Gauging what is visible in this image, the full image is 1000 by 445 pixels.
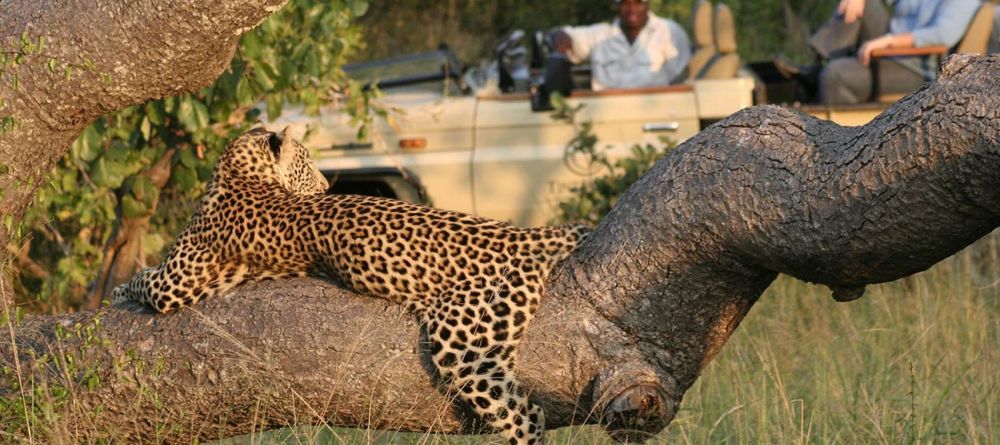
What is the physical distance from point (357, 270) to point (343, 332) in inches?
8.8

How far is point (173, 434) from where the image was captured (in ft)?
16.3

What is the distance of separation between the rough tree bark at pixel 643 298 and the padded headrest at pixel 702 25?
600 cm

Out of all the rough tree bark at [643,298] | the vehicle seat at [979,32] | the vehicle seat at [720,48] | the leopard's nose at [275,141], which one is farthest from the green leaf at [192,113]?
the vehicle seat at [979,32]

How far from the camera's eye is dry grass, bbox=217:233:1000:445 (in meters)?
5.56

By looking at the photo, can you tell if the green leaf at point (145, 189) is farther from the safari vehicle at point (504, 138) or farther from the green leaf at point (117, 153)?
the safari vehicle at point (504, 138)

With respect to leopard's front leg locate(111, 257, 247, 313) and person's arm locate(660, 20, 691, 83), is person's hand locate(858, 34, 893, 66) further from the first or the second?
leopard's front leg locate(111, 257, 247, 313)

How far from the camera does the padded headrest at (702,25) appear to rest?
1039 centimetres

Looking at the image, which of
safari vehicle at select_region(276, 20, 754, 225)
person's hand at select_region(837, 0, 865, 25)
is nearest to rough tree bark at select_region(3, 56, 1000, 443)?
safari vehicle at select_region(276, 20, 754, 225)

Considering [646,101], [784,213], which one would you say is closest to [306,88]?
[646,101]

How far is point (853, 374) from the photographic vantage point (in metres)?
6.87

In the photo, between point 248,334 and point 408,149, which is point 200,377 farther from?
point 408,149

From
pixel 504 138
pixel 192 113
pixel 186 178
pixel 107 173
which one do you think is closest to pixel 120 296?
pixel 192 113

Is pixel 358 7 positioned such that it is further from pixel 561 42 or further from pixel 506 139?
pixel 561 42

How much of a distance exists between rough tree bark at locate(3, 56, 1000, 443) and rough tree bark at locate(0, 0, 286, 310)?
67 cm
